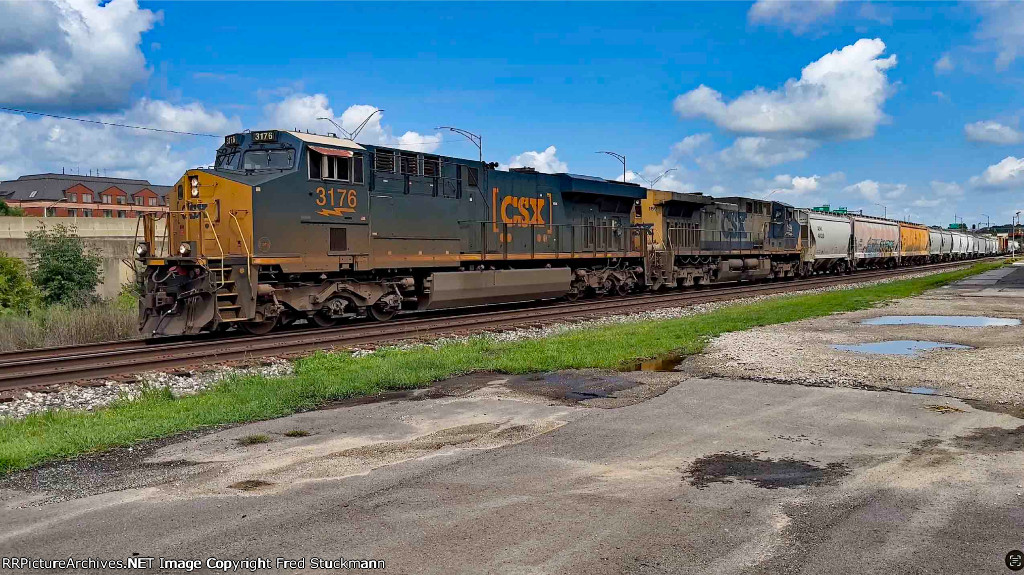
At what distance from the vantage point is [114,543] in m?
4.20

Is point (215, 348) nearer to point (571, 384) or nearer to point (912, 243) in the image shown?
point (571, 384)

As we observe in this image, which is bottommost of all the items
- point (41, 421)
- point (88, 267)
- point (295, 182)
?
point (41, 421)

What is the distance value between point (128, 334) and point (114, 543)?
45.9 ft

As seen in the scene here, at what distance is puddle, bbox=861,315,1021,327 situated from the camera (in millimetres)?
15166

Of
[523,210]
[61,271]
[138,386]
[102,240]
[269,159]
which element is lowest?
[138,386]

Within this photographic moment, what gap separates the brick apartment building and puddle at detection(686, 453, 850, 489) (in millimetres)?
100183

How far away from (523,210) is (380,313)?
568 cm

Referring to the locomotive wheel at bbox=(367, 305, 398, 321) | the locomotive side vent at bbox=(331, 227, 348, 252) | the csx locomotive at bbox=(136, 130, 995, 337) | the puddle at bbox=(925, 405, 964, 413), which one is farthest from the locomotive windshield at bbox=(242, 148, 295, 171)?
the puddle at bbox=(925, 405, 964, 413)

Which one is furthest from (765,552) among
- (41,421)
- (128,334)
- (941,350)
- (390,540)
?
(128,334)

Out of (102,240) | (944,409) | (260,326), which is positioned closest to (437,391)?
(944,409)

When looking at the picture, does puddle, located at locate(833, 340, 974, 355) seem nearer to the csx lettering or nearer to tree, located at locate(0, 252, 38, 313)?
the csx lettering

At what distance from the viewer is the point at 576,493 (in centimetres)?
493

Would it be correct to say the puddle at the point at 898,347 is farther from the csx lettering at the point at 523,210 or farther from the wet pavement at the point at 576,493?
the csx lettering at the point at 523,210

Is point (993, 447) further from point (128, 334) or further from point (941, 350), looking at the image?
point (128, 334)
